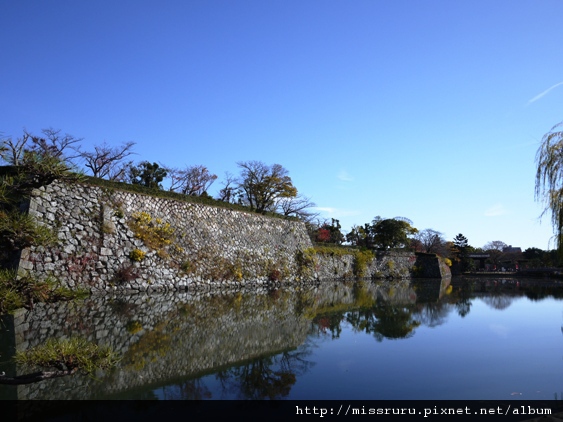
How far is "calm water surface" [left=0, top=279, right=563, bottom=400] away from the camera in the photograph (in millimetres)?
4145

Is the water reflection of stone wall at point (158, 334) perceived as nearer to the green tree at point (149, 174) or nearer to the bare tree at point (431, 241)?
the green tree at point (149, 174)

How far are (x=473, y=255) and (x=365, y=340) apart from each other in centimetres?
4528

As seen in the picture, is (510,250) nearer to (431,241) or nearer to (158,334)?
(431,241)

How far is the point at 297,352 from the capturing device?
594 cm

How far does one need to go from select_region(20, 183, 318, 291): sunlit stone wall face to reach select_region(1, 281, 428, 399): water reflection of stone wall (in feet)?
6.69

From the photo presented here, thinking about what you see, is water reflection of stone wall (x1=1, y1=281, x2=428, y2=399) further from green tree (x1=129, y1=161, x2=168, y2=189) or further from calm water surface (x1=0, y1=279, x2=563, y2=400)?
green tree (x1=129, y1=161, x2=168, y2=189)

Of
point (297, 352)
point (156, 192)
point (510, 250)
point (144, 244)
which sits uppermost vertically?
point (156, 192)

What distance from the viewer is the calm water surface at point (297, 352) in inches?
163

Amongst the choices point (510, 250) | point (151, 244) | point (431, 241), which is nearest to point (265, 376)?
point (151, 244)

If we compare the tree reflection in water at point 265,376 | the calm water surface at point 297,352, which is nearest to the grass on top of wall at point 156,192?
the calm water surface at point 297,352

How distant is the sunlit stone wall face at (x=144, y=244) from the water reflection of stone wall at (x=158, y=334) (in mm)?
2040

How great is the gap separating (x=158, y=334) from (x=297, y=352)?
8.39 ft

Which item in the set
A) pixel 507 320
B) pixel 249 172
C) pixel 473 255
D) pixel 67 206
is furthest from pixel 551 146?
pixel 473 255
